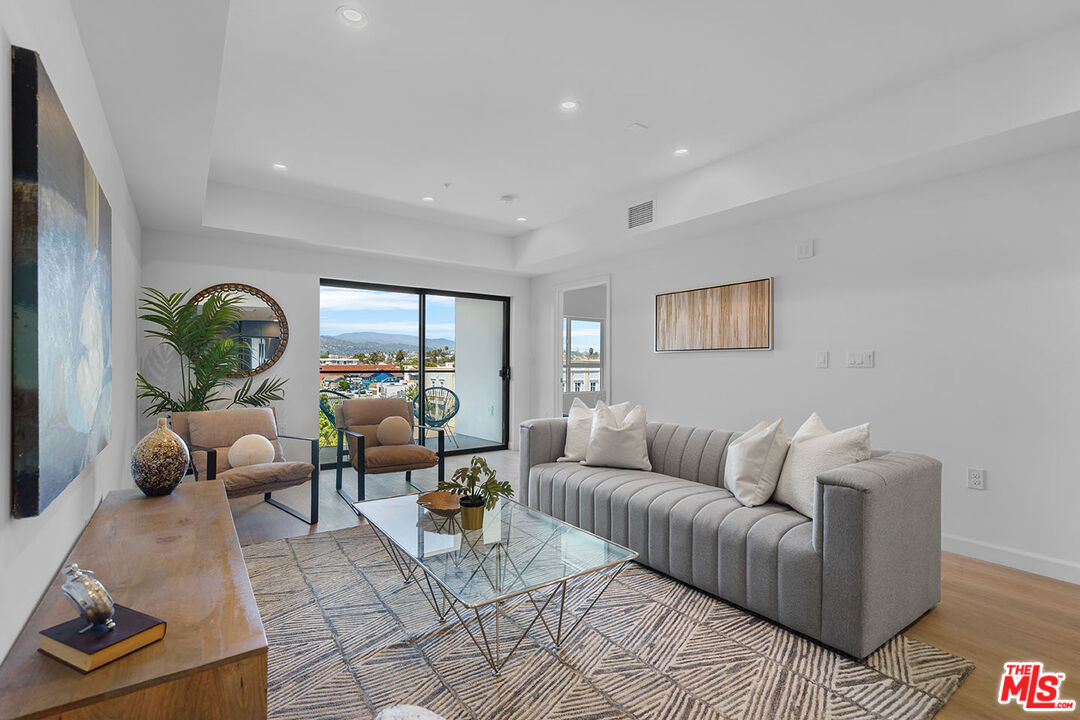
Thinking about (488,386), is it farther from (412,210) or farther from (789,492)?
(789,492)

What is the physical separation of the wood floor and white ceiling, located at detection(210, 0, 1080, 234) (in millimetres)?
2614

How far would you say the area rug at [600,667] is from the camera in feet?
5.75

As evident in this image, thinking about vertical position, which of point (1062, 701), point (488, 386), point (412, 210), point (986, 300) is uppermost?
point (412, 210)

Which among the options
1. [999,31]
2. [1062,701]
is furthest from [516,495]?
[999,31]

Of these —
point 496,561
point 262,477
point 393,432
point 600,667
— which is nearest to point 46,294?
point 496,561

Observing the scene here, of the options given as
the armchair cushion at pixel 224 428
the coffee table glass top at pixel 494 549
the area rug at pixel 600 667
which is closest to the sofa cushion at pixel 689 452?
the area rug at pixel 600 667

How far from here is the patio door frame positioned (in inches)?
226

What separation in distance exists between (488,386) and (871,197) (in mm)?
4451

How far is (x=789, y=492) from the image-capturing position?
251cm

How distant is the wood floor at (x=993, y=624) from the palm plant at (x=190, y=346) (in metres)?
1.44

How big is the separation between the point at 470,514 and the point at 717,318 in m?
3.01

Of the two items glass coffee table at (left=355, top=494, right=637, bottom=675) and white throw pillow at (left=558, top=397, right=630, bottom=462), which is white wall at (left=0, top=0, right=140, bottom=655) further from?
white throw pillow at (left=558, top=397, right=630, bottom=462)

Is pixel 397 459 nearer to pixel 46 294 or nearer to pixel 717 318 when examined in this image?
pixel 717 318

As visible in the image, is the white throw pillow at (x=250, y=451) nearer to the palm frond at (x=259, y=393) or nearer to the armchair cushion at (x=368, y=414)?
the armchair cushion at (x=368, y=414)
